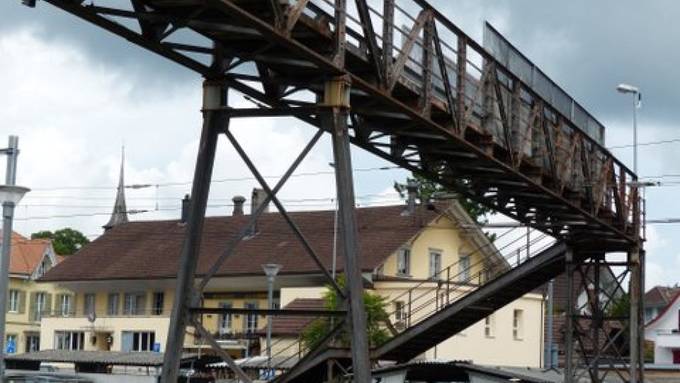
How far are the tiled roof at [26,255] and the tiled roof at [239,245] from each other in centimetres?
1681

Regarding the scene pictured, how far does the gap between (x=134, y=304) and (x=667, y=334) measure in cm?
3177

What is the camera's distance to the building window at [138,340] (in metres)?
73.0

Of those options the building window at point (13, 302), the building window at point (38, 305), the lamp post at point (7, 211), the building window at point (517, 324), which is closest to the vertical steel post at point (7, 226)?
the lamp post at point (7, 211)

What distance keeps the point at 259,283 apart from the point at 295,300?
12.9ft

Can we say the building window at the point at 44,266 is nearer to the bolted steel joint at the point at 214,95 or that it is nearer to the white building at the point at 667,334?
the white building at the point at 667,334

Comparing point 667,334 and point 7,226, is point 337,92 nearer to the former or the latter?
point 7,226

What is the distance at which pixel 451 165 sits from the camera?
27156 mm

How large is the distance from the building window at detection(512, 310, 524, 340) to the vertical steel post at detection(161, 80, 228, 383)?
167ft

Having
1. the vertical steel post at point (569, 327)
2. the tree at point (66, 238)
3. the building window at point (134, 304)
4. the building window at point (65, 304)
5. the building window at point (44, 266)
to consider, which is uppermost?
the tree at point (66, 238)

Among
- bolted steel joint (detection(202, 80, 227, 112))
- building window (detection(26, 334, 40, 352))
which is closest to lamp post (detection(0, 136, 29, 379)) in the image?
bolted steel joint (detection(202, 80, 227, 112))

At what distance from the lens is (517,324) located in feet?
232

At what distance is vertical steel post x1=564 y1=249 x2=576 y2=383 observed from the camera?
3716cm

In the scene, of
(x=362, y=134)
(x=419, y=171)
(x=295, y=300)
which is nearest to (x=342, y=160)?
(x=362, y=134)

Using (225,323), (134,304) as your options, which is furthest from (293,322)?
(134,304)
